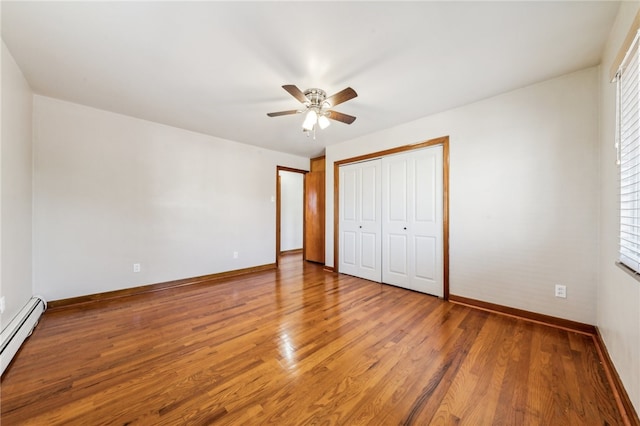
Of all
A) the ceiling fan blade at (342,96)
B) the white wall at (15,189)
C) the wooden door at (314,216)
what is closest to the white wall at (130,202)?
the white wall at (15,189)

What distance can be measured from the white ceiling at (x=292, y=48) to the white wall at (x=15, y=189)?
0.24 m

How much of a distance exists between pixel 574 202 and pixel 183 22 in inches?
140

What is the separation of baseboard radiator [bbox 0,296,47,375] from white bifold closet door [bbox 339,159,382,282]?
375cm

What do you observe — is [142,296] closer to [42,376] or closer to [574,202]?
[42,376]

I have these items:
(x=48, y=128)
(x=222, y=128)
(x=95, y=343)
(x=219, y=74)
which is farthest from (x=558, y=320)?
(x=48, y=128)

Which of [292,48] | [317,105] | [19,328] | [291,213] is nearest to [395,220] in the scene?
[317,105]

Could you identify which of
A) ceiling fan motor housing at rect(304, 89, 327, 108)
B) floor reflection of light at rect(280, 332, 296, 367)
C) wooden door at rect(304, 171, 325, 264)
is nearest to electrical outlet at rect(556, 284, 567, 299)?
floor reflection of light at rect(280, 332, 296, 367)

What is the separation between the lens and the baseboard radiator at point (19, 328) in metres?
1.64

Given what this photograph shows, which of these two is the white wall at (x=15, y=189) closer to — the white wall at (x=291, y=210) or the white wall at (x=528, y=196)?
the white wall at (x=528, y=196)

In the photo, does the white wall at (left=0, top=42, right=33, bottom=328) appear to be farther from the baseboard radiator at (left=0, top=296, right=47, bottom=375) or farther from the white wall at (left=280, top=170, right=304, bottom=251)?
the white wall at (left=280, top=170, right=304, bottom=251)

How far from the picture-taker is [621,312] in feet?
Result: 4.80

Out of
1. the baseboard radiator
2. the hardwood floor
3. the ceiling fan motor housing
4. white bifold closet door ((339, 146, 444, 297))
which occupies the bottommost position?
the hardwood floor

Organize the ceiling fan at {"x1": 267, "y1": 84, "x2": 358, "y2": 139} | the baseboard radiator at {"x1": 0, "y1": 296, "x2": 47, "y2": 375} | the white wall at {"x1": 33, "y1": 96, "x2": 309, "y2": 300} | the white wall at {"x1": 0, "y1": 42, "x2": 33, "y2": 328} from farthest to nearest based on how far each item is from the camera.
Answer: the white wall at {"x1": 33, "y1": 96, "x2": 309, "y2": 300} → the ceiling fan at {"x1": 267, "y1": 84, "x2": 358, "y2": 139} → the white wall at {"x1": 0, "y1": 42, "x2": 33, "y2": 328} → the baseboard radiator at {"x1": 0, "y1": 296, "x2": 47, "y2": 375}

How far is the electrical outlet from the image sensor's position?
2189 millimetres
